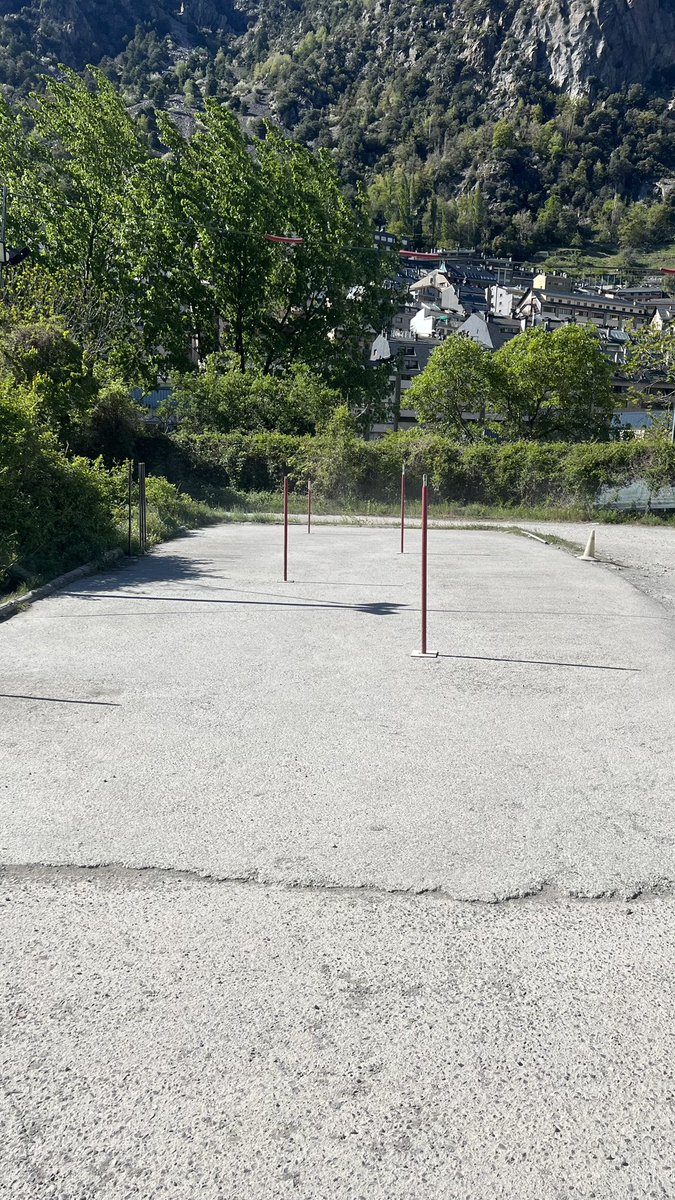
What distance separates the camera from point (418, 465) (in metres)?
31.1

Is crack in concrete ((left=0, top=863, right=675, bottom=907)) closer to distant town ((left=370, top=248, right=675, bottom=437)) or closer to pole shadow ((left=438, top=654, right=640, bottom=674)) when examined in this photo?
pole shadow ((left=438, top=654, right=640, bottom=674))

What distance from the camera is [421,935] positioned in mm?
3662

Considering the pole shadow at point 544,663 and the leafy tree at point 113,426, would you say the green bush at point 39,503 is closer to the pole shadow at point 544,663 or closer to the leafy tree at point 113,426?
the pole shadow at point 544,663

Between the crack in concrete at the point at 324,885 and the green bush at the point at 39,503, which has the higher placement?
the green bush at the point at 39,503

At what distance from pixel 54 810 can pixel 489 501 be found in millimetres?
27571

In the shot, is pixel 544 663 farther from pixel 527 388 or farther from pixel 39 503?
pixel 527 388

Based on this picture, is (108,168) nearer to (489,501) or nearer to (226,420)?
(226,420)

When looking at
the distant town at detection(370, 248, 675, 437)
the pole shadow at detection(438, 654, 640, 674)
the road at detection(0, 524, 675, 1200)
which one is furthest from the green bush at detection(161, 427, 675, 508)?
the road at detection(0, 524, 675, 1200)

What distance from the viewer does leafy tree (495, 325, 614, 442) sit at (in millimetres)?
39188

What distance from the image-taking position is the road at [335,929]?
8.41ft

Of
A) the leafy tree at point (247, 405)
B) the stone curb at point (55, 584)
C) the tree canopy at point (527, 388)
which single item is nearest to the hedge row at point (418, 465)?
the leafy tree at point (247, 405)

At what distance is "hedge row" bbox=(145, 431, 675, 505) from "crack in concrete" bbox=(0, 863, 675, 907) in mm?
27126

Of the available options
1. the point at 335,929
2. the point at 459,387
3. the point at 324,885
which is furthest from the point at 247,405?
the point at 335,929

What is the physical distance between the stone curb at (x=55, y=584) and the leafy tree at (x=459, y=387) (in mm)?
26744
